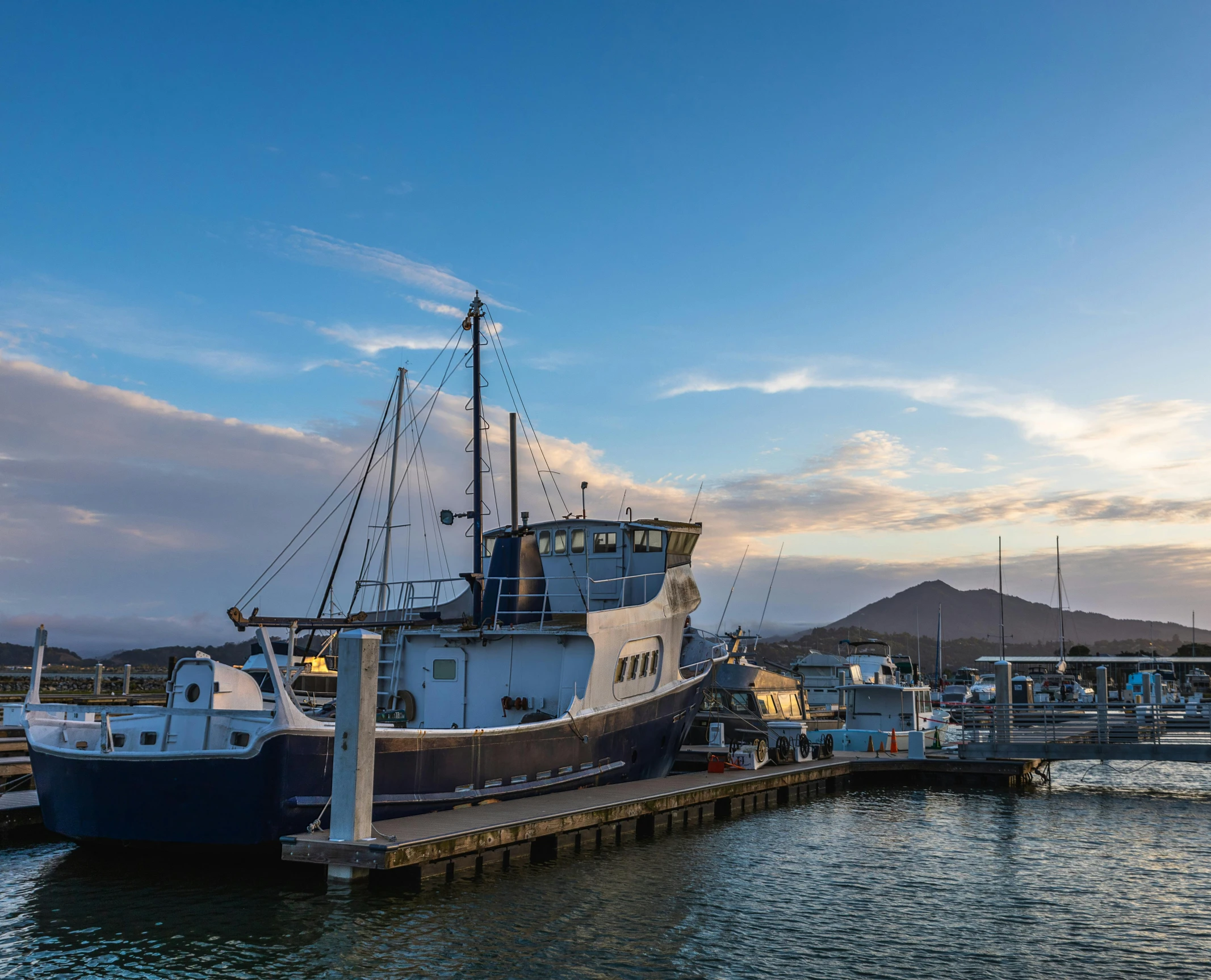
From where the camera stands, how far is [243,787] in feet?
50.8

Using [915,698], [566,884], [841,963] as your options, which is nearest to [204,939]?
[566,884]

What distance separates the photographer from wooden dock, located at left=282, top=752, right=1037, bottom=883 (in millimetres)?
14961

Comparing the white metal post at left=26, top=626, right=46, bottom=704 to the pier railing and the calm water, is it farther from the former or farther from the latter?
the pier railing

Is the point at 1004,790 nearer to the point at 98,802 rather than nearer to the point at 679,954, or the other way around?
the point at 679,954

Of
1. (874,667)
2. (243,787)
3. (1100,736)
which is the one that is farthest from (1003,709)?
(243,787)

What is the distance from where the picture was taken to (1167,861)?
19297 mm

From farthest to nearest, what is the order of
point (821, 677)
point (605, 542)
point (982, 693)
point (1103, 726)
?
point (982, 693) < point (821, 677) < point (1103, 726) < point (605, 542)

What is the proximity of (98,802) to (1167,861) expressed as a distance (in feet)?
65.4

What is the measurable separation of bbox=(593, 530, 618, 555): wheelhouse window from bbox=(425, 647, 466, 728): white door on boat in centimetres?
508

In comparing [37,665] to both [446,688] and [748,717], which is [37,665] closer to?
[446,688]

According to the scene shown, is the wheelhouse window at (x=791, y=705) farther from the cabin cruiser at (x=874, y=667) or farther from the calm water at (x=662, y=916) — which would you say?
the calm water at (x=662, y=916)

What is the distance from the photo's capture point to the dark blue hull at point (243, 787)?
15531 mm

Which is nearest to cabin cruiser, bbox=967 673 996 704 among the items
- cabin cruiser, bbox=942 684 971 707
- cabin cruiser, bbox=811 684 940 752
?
cabin cruiser, bbox=942 684 971 707

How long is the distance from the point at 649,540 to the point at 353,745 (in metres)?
12.5
